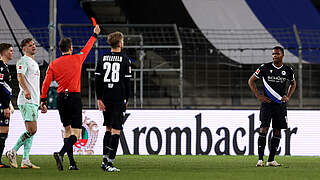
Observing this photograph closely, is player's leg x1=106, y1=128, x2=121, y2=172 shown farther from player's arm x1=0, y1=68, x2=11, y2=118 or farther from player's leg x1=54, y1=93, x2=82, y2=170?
player's arm x1=0, y1=68, x2=11, y2=118

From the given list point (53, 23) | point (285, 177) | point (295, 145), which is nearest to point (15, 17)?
point (53, 23)

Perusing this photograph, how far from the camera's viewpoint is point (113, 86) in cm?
829

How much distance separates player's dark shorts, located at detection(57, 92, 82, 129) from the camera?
27.5ft

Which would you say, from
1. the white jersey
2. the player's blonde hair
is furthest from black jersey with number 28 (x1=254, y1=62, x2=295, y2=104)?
the white jersey

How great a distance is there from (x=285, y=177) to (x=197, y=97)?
8714 mm

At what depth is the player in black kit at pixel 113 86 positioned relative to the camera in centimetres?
827

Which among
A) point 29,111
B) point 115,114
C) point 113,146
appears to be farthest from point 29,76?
point 113,146

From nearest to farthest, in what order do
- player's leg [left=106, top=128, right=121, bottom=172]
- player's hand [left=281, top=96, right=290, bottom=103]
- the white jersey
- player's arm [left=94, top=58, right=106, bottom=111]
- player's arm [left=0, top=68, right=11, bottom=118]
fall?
player's leg [left=106, top=128, right=121, bottom=172] → player's arm [left=94, top=58, right=106, bottom=111] → the white jersey → player's arm [left=0, top=68, right=11, bottom=118] → player's hand [left=281, top=96, right=290, bottom=103]

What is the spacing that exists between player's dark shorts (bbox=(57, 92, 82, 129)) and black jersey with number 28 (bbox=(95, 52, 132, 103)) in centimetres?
30

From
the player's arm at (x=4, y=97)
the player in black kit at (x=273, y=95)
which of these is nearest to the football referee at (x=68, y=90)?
the player's arm at (x=4, y=97)

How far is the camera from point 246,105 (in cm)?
1595

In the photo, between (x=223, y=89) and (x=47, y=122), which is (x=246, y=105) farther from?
(x=47, y=122)

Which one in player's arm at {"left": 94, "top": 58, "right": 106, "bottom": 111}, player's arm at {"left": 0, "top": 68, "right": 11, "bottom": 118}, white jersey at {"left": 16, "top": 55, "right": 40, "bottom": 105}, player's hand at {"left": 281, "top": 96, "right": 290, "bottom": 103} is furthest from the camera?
player's hand at {"left": 281, "top": 96, "right": 290, "bottom": 103}

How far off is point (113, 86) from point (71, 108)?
587 mm
